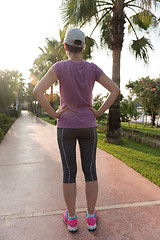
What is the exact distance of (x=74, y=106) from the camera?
5.41 ft

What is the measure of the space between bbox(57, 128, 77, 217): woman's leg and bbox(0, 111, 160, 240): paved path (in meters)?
→ 0.40

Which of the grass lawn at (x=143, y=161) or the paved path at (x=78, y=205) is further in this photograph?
the grass lawn at (x=143, y=161)

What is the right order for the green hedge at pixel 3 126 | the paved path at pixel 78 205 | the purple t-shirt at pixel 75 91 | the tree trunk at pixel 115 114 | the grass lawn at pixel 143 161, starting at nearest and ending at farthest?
the purple t-shirt at pixel 75 91 < the paved path at pixel 78 205 < the grass lawn at pixel 143 161 < the tree trunk at pixel 115 114 < the green hedge at pixel 3 126

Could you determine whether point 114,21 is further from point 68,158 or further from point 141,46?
point 68,158

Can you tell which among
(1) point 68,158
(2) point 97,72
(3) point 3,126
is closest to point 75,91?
(2) point 97,72

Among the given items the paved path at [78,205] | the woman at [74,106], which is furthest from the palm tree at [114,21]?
the woman at [74,106]

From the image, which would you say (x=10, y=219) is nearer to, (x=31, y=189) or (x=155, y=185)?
(x=31, y=189)

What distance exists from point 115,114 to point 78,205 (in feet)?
14.5

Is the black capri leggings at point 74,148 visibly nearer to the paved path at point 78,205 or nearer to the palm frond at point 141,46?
the paved path at point 78,205

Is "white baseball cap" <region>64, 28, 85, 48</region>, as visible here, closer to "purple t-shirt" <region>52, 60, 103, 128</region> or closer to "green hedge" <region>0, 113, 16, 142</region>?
"purple t-shirt" <region>52, 60, 103, 128</region>

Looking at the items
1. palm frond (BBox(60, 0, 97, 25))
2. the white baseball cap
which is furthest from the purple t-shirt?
palm frond (BBox(60, 0, 97, 25))

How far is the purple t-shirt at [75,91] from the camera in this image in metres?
1.61

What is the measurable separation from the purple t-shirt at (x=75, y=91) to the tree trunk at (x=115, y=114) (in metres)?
4.73

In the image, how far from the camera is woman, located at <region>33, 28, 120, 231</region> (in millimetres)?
1611
